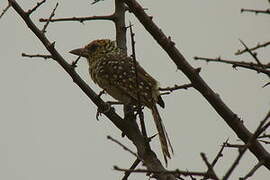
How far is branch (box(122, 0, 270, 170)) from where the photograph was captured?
280cm

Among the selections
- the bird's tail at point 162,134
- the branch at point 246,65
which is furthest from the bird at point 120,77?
the branch at point 246,65

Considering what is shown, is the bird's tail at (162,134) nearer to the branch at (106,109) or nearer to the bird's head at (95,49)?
the branch at (106,109)

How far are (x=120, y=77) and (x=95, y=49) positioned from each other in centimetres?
120

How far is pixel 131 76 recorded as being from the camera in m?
5.86

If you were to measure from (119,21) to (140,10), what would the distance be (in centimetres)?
175

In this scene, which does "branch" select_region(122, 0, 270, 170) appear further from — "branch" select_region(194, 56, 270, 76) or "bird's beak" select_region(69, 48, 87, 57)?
"bird's beak" select_region(69, 48, 87, 57)

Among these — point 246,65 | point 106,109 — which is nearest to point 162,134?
point 106,109

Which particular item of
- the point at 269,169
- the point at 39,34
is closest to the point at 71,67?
the point at 39,34

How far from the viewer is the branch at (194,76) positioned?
2.80 metres

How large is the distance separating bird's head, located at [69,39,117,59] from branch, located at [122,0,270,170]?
12.8ft

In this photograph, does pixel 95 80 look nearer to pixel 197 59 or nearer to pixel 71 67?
pixel 71 67

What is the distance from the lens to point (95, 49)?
275 inches

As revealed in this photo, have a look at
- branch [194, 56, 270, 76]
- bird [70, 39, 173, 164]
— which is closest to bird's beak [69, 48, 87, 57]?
bird [70, 39, 173, 164]

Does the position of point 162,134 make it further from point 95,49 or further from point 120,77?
point 95,49
